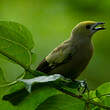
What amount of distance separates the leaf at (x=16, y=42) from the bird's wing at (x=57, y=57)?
4.51 feet

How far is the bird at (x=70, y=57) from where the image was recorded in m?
3.26

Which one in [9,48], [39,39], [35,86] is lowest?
[39,39]

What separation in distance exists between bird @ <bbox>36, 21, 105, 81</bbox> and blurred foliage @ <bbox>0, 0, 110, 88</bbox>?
195 cm

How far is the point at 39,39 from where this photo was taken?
6660 mm

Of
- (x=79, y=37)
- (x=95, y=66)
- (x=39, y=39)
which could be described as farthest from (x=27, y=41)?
(x=39, y=39)

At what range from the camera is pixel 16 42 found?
5.68ft

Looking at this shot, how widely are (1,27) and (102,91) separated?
58 cm

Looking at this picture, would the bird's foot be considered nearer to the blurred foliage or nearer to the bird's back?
the bird's back

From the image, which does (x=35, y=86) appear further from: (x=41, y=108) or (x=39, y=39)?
(x=39, y=39)

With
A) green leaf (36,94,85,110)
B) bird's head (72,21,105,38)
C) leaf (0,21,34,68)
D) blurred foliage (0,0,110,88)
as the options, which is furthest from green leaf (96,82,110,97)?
blurred foliage (0,0,110,88)

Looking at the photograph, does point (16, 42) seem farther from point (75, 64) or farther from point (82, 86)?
point (75, 64)

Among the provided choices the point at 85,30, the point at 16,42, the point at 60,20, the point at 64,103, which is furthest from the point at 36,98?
the point at 60,20

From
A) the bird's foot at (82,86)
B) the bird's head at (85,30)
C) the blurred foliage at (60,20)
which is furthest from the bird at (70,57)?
the blurred foliage at (60,20)

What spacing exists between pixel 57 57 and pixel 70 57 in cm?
40
